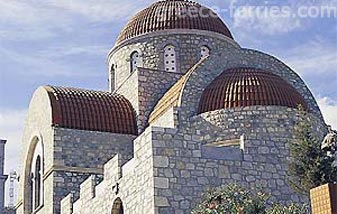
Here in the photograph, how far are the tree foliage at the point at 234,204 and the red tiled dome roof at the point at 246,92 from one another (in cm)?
467

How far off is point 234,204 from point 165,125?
6.14 meters

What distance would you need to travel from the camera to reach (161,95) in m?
22.9

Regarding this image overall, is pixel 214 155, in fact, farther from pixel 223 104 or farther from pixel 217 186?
pixel 223 104

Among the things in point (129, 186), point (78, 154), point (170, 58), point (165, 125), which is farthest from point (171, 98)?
point (129, 186)

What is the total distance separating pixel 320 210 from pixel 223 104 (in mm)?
9264

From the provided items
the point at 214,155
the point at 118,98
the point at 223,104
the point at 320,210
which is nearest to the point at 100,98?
the point at 118,98

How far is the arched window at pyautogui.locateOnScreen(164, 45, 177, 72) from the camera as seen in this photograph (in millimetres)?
24703

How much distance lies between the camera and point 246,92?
19.1 meters

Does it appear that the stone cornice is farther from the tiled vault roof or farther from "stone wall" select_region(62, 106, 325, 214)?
"stone wall" select_region(62, 106, 325, 214)

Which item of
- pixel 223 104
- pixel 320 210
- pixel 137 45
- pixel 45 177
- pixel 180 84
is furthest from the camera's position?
pixel 137 45

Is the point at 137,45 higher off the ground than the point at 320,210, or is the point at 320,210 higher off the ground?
the point at 137,45

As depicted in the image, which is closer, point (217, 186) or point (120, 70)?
point (217, 186)

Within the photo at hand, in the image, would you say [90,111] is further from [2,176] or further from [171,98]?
[2,176]

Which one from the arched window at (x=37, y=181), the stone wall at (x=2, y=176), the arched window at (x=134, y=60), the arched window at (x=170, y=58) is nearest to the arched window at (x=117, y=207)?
the arched window at (x=37, y=181)
